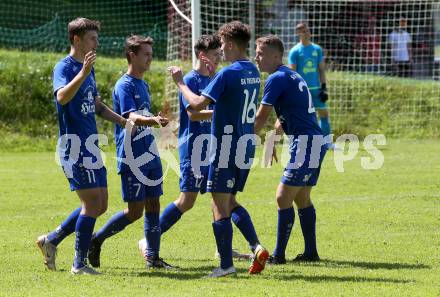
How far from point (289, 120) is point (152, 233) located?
157 centimetres

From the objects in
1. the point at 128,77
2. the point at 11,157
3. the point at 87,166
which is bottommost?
the point at 11,157

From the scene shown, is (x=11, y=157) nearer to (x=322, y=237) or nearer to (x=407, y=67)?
(x=322, y=237)

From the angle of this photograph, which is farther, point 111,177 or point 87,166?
point 111,177

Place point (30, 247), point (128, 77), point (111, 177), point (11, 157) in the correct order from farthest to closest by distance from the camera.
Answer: point (11, 157)
point (111, 177)
point (30, 247)
point (128, 77)

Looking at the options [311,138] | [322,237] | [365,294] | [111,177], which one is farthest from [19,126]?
[365,294]

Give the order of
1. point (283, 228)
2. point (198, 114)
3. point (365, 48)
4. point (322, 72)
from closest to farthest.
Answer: point (198, 114) < point (283, 228) < point (322, 72) < point (365, 48)

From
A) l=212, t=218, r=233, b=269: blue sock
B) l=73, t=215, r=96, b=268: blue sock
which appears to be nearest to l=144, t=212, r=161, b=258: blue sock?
l=73, t=215, r=96, b=268: blue sock

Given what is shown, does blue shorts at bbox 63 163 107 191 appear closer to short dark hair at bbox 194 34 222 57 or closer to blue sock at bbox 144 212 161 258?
blue sock at bbox 144 212 161 258

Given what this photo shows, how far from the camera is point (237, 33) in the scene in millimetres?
7855

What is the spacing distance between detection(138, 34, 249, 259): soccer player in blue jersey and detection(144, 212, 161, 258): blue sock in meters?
0.31

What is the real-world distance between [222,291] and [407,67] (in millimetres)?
18337

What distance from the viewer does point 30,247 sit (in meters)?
9.50

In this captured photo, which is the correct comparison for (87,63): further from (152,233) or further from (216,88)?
(152,233)

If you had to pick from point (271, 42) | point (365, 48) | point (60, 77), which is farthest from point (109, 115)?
point (365, 48)
